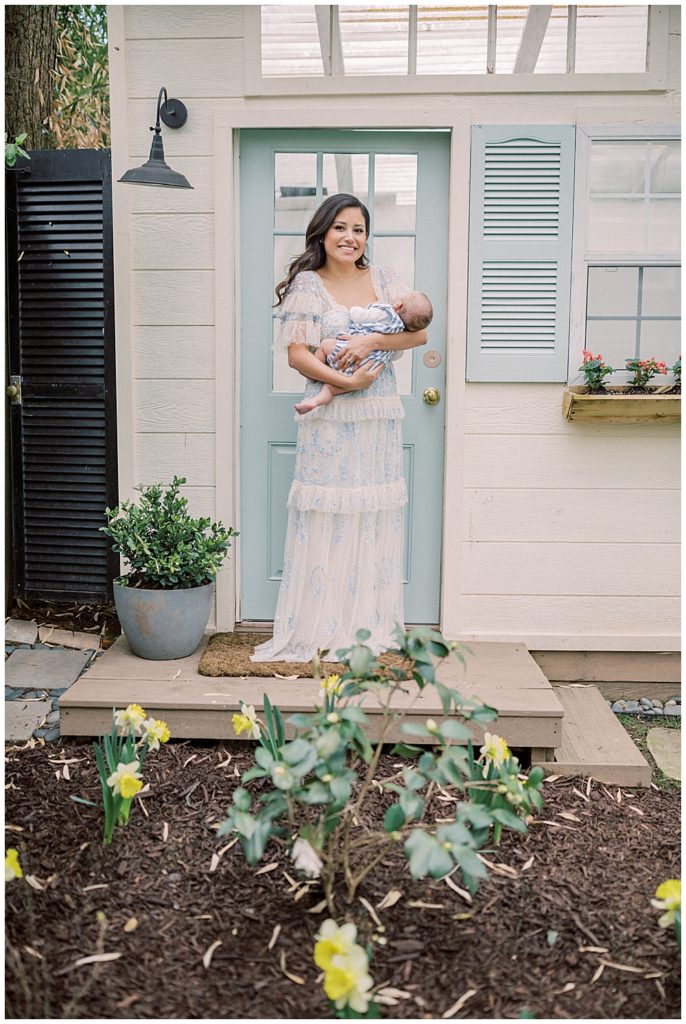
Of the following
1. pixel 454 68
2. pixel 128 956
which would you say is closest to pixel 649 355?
pixel 454 68

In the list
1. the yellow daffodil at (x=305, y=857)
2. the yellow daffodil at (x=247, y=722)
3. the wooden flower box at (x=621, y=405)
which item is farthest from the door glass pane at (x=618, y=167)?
the yellow daffodil at (x=305, y=857)

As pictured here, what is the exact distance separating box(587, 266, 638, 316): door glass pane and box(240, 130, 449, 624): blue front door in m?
0.61

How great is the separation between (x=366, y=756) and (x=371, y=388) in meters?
1.82

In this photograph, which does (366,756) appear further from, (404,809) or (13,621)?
(13,621)

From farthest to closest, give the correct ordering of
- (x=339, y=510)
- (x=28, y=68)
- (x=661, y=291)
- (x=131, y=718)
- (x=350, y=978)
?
(x=28, y=68), (x=661, y=291), (x=339, y=510), (x=131, y=718), (x=350, y=978)

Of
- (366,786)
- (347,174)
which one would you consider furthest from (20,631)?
(366,786)

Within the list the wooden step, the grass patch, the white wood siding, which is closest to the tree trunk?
the white wood siding

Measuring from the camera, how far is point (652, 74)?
371 cm

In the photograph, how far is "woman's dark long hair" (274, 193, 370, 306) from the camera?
11.4 feet

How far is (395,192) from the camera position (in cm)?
392

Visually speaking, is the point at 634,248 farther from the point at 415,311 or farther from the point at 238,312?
the point at 238,312

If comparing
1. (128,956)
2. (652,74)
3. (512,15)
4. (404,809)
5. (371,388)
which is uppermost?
(512,15)

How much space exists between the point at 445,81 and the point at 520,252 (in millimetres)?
721

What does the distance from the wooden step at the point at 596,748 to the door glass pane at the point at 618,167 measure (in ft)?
6.70
